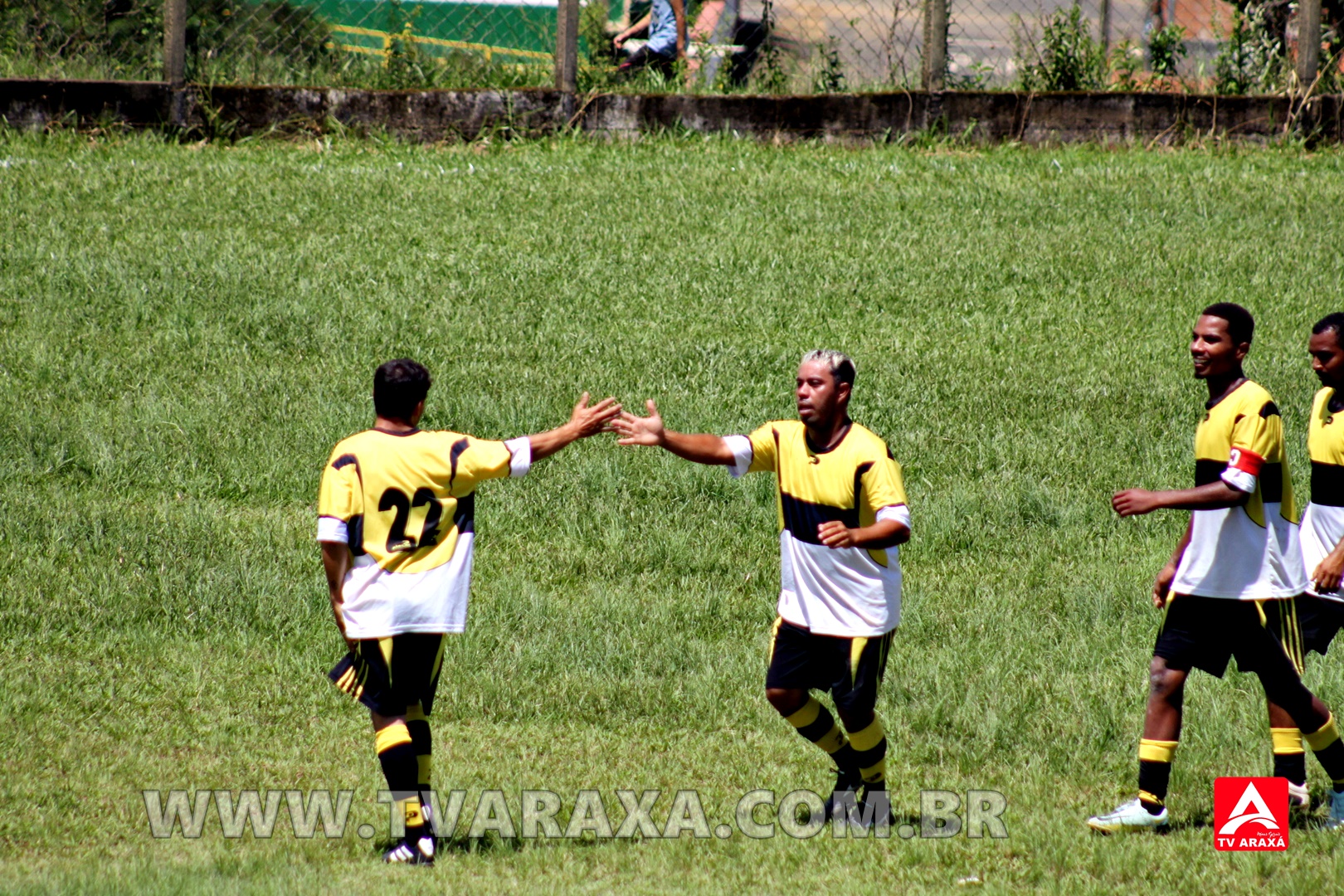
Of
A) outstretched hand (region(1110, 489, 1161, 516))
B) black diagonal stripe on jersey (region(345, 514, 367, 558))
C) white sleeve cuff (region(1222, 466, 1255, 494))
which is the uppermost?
white sleeve cuff (region(1222, 466, 1255, 494))

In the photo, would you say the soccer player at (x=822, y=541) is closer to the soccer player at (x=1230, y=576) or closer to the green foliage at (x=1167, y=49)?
the soccer player at (x=1230, y=576)

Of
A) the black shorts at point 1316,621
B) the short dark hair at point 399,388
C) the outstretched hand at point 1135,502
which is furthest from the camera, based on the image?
the black shorts at point 1316,621

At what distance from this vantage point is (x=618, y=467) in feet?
31.8

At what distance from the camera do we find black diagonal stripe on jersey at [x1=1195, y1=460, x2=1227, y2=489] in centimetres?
521

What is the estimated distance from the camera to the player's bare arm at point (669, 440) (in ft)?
17.5

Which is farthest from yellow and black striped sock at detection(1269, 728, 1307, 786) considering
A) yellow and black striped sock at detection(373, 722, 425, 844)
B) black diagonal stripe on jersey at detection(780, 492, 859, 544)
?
yellow and black striped sock at detection(373, 722, 425, 844)

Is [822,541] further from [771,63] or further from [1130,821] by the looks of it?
[771,63]

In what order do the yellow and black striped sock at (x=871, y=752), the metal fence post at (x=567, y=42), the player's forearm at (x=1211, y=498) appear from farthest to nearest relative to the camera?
1. the metal fence post at (x=567, y=42)
2. the yellow and black striped sock at (x=871, y=752)
3. the player's forearm at (x=1211, y=498)

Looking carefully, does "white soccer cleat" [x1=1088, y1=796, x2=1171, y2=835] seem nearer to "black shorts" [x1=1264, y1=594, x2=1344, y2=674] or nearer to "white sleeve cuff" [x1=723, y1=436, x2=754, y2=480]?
"black shorts" [x1=1264, y1=594, x2=1344, y2=674]

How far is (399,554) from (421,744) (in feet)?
2.50

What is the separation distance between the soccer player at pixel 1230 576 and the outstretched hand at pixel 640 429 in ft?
6.01

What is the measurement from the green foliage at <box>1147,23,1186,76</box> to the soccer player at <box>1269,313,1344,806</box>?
39.1ft

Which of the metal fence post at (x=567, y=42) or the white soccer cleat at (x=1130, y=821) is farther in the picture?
the metal fence post at (x=567, y=42)

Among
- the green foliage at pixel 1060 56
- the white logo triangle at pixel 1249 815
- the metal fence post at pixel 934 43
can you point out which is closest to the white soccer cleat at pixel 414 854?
the white logo triangle at pixel 1249 815
